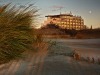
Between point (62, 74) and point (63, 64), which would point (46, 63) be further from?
point (62, 74)

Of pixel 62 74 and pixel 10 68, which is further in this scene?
pixel 10 68

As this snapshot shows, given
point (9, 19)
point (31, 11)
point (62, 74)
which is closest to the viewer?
point (62, 74)

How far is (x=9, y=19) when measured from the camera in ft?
20.4

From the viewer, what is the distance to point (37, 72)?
5074 millimetres

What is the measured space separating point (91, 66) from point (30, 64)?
1.05 metres

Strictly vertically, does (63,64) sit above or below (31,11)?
below

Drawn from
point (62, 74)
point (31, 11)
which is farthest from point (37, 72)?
point (31, 11)

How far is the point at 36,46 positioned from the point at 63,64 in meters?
2.15

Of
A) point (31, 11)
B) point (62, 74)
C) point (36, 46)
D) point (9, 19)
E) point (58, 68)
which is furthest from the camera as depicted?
point (36, 46)

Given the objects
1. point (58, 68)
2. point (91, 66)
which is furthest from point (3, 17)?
point (91, 66)

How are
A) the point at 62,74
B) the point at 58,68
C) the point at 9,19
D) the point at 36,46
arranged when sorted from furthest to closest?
the point at 36,46 < the point at 9,19 < the point at 58,68 < the point at 62,74

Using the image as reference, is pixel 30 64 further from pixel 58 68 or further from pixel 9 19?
pixel 9 19

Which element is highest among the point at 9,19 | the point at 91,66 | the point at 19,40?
the point at 9,19

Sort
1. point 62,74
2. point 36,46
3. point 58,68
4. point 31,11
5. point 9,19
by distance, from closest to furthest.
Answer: point 62,74
point 58,68
point 9,19
point 31,11
point 36,46
